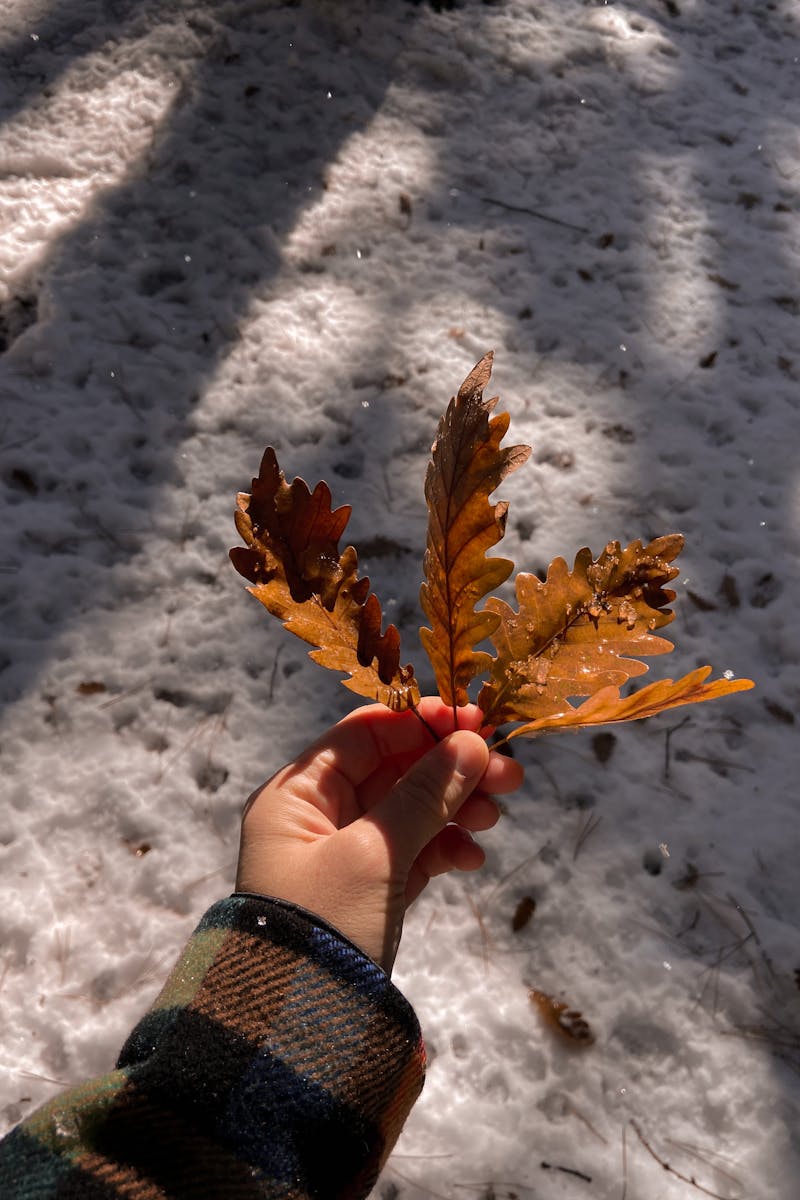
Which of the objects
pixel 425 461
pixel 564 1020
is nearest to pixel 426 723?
pixel 564 1020

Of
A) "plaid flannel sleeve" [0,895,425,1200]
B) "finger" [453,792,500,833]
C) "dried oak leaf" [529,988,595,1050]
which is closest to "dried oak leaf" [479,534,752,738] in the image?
"finger" [453,792,500,833]

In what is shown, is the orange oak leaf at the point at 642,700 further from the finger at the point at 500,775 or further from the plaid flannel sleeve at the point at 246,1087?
the plaid flannel sleeve at the point at 246,1087

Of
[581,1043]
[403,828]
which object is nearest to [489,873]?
[581,1043]

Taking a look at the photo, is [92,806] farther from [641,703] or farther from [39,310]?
[39,310]

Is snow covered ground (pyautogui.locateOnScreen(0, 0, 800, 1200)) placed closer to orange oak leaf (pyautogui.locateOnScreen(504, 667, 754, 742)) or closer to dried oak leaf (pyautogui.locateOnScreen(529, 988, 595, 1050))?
dried oak leaf (pyautogui.locateOnScreen(529, 988, 595, 1050))

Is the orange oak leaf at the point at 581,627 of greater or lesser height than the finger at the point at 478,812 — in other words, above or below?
above

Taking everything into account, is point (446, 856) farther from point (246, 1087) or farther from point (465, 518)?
point (465, 518)

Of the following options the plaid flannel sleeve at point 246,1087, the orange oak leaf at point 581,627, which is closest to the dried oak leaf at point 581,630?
the orange oak leaf at point 581,627
